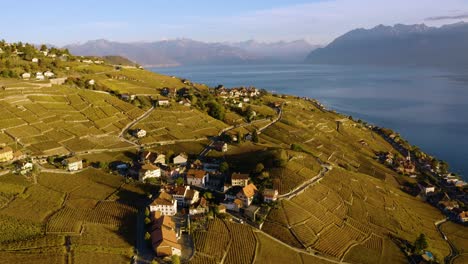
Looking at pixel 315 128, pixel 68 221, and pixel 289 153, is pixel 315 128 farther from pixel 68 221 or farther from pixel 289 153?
pixel 68 221

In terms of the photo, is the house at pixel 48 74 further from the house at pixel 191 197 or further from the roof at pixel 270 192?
the roof at pixel 270 192

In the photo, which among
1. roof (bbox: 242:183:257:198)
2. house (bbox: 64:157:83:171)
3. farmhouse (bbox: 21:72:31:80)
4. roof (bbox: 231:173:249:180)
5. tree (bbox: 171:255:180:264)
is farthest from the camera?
farmhouse (bbox: 21:72:31:80)

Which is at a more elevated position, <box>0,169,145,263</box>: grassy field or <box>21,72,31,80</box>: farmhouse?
<box>21,72,31,80</box>: farmhouse

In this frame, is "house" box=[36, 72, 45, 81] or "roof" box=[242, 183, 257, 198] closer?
"roof" box=[242, 183, 257, 198]

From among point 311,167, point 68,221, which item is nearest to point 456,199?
point 311,167

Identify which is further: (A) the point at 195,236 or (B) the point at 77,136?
(B) the point at 77,136

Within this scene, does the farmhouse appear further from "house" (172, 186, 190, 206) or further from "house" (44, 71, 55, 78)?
"house" (172, 186, 190, 206)

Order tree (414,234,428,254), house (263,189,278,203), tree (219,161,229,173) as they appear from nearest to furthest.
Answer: tree (414,234,428,254) → house (263,189,278,203) → tree (219,161,229,173)

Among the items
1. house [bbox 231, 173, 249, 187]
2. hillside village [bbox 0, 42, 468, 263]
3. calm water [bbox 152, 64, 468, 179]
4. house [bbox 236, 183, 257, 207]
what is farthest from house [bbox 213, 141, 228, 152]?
calm water [bbox 152, 64, 468, 179]
